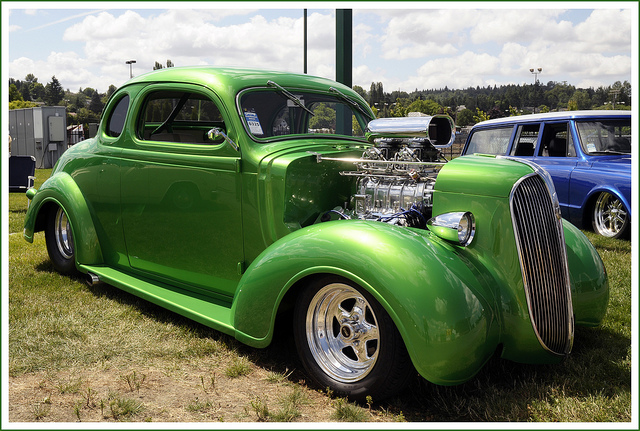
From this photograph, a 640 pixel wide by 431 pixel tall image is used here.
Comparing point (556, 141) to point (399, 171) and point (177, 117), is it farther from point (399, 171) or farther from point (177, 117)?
point (177, 117)

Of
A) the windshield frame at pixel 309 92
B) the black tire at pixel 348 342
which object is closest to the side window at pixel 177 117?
the windshield frame at pixel 309 92

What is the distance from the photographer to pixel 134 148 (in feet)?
15.2

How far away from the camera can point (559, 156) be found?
29.0 ft

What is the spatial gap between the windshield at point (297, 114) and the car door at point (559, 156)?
481 cm

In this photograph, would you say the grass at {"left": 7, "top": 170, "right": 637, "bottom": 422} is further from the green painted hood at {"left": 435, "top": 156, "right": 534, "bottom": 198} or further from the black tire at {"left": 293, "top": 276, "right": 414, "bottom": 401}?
the green painted hood at {"left": 435, "top": 156, "right": 534, "bottom": 198}

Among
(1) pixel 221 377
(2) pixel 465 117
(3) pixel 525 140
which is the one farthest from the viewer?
(2) pixel 465 117

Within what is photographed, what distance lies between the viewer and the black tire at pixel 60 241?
5566 mm

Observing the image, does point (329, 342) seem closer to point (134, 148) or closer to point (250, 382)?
point (250, 382)

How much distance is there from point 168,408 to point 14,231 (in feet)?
21.4

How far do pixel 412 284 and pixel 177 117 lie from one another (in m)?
3.17

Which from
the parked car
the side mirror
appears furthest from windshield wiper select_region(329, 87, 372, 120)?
the parked car

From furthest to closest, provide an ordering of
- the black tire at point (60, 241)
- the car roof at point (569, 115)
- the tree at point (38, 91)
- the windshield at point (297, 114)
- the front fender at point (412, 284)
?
1. the tree at point (38, 91)
2. the car roof at point (569, 115)
3. the black tire at point (60, 241)
4. the windshield at point (297, 114)
5. the front fender at point (412, 284)

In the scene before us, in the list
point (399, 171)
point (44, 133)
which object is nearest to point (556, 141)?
point (399, 171)

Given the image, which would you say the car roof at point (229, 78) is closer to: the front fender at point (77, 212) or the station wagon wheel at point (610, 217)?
the front fender at point (77, 212)
